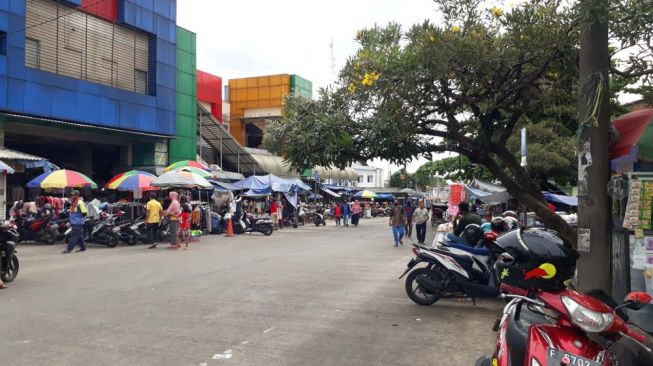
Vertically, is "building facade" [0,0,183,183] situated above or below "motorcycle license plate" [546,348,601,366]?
above

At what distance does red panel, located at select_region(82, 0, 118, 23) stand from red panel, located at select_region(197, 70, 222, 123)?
1115 centimetres

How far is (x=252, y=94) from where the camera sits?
47.3 m

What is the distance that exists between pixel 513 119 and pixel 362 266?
567 cm

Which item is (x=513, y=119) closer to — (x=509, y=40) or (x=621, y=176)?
(x=509, y=40)

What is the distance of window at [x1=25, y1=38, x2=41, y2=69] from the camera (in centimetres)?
2259

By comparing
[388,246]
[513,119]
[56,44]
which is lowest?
[388,246]

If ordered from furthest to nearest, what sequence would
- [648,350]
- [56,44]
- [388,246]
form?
[56,44] < [388,246] < [648,350]

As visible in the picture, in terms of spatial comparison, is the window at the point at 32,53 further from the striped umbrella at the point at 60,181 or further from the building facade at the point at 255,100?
the building facade at the point at 255,100

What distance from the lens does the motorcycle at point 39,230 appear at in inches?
674

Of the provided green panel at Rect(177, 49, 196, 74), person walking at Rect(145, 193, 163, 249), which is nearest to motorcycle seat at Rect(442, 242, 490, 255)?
person walking at Rect(145, 193, 163, 249)

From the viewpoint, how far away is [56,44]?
23875 mm

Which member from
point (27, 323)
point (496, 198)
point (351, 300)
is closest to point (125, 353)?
point (27, 323)

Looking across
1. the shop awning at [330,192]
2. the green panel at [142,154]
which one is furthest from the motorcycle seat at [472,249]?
the shop awning at [330,192]

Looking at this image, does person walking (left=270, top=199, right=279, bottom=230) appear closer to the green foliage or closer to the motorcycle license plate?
the green foliage
